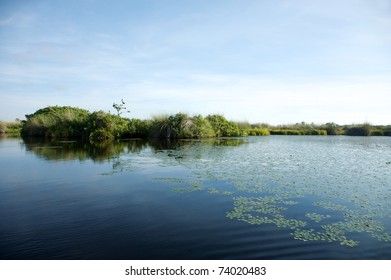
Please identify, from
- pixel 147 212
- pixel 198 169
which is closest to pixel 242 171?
pixel 198 169

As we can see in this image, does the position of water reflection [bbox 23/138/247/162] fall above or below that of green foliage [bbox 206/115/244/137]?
below

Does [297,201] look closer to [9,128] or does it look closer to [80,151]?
[80,151]

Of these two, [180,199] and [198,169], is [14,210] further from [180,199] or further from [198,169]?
[198,169]

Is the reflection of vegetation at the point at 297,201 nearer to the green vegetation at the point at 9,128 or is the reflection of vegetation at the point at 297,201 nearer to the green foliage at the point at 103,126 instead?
the green foliage at the point at 103,126

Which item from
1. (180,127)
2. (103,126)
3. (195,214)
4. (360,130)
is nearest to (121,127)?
(103,126)

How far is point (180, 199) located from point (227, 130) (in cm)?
4451

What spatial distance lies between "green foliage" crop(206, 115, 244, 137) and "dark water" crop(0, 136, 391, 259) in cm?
3660

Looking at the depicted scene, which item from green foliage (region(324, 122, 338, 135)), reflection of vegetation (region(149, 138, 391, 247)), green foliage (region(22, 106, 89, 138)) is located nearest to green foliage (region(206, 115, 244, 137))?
green foliage (region(22, 106, 89, 138))

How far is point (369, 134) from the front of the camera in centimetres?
6419

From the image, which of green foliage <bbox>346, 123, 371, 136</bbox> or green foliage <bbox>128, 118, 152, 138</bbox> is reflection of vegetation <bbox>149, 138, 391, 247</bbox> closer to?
green foliage <bbox>128, 118, 152, 138</bbox>

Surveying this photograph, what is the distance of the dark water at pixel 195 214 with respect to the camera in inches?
217

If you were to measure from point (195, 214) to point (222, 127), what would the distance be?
44681 mm

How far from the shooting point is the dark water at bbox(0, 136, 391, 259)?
217 inches

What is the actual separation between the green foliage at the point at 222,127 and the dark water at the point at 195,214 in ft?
120
